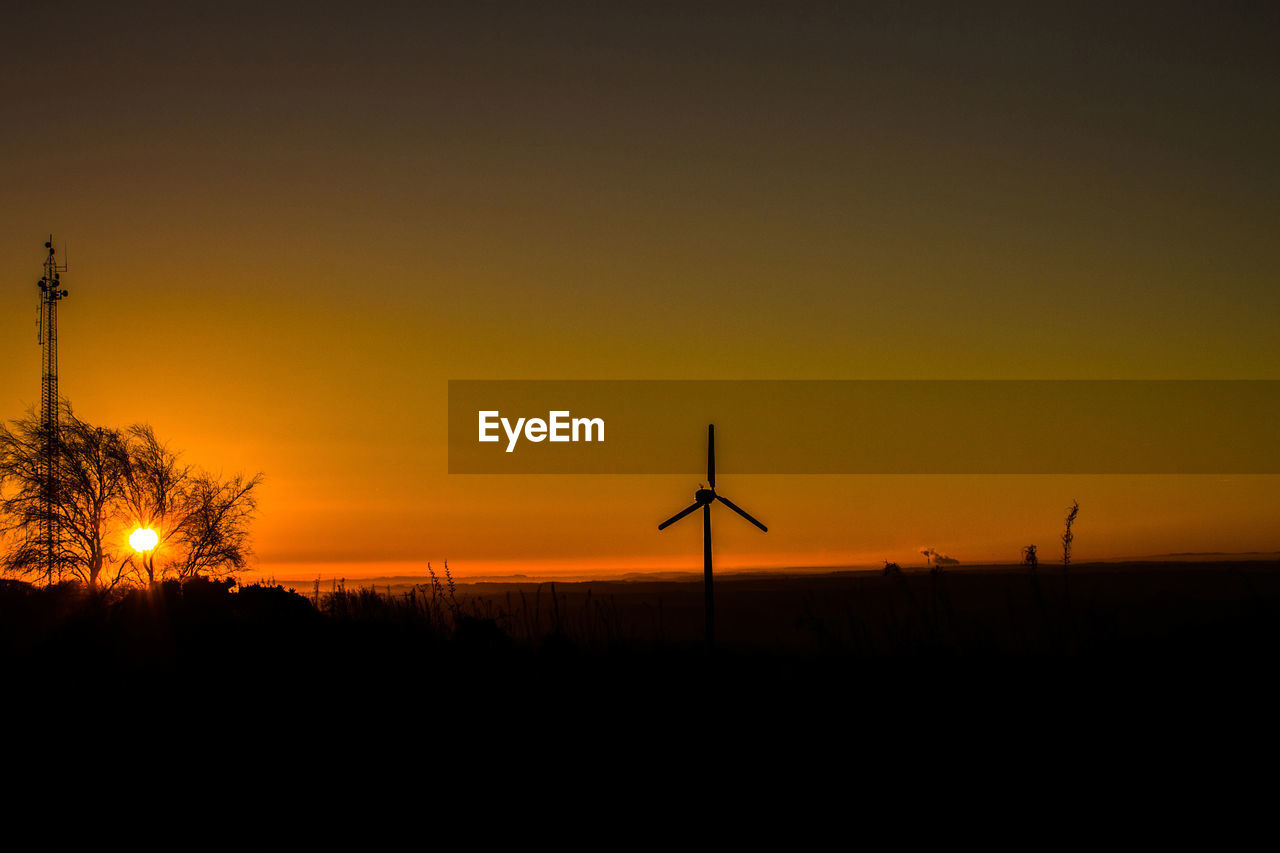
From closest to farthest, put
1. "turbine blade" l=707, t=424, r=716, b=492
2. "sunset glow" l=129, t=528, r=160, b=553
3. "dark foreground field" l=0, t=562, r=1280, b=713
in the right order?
"dark foreground field" l=0, t=562, r=1280, b=713
"turbine blade" l=707, t=424, r=716, b=492
"sunset glow" l=129, t=528, r=160, b=553

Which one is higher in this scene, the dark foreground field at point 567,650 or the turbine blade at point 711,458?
the turbine blade at point 711,458

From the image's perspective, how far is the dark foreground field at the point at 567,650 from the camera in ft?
76.9

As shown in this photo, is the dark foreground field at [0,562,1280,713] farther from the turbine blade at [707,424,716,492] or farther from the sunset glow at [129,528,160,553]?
the sunset glow at [129,528,160,553]

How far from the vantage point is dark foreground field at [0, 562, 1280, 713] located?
2345 cm

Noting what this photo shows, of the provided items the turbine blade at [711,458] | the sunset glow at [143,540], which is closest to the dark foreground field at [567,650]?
the turbine blade at [711,458]

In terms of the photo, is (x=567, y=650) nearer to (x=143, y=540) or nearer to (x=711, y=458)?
(x=711, y=458)

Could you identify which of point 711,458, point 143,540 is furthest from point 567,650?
point 143,540

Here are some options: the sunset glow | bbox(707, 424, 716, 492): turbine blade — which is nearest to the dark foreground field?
bbox(707, 424, 716, 492): turbine blade

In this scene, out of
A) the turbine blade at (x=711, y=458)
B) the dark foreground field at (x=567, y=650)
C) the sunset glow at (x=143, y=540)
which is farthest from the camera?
the sunset glow at (x=143, y=540)

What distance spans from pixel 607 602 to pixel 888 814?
15.2 metres

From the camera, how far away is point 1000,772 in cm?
1858

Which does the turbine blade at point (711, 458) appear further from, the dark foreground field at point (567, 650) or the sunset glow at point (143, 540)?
the sunset glow at point (143, 540)

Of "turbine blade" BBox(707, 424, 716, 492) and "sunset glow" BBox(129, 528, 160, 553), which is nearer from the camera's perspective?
"turbine blade" BBox(707, 424, 716, 492)

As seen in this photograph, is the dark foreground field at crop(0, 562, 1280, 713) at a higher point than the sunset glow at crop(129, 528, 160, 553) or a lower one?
lower
